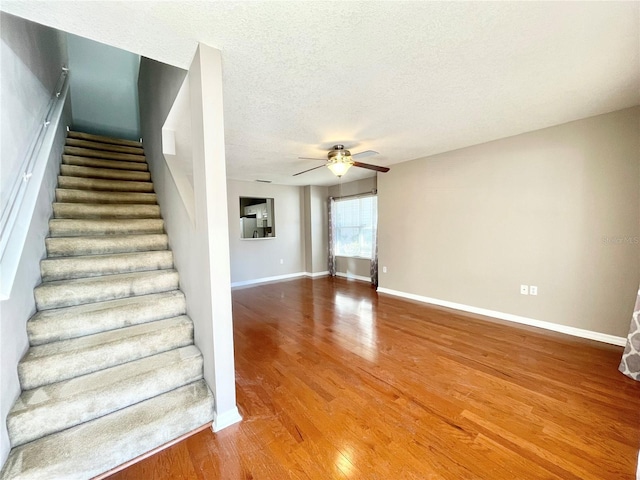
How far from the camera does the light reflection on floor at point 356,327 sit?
2551 mm

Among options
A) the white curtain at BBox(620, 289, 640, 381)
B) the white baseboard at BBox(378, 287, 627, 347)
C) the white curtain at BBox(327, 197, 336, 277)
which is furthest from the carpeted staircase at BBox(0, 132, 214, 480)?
the white curtain at BBox(327, 197, 336, 277)

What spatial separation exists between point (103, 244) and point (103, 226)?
25cm

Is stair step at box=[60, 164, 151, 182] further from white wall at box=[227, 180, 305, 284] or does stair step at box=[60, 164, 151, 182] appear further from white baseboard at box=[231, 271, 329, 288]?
white baseboard at box=[231, 271, 329, 288]

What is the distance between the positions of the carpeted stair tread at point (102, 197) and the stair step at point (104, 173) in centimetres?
35

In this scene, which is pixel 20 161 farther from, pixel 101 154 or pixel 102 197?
pixel 101 154

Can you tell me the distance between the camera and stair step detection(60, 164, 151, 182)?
2834mm

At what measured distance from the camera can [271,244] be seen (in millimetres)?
6035

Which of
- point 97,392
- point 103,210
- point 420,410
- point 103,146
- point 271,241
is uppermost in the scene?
point 103,146

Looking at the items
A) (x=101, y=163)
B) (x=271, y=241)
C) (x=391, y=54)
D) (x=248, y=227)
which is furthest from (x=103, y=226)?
(x=271, y=241)

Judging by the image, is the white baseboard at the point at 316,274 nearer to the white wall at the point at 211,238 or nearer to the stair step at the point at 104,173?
the stair step at the point at 104,173

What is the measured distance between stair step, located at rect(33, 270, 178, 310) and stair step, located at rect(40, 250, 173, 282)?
0.06m

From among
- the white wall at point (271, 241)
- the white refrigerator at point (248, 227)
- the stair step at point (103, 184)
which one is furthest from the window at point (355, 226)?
the stair step at point (103, 184)

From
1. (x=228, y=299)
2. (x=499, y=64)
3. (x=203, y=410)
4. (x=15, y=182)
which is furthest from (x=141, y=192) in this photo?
(x=499, y=64)

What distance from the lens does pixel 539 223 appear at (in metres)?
2.91
